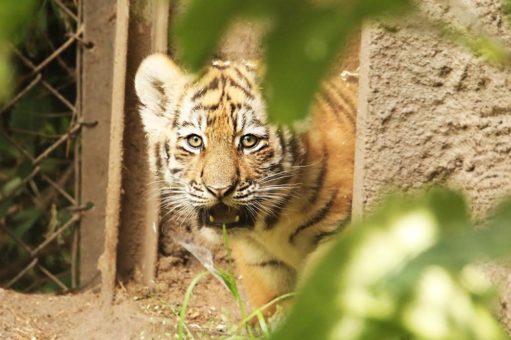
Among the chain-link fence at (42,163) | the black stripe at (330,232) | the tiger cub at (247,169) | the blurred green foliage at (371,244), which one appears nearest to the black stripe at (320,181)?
the tiger cub at (247,169)

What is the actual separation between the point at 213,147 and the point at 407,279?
110 inches

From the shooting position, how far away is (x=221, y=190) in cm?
314

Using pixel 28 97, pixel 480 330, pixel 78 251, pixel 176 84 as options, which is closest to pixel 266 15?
pixel 480 330

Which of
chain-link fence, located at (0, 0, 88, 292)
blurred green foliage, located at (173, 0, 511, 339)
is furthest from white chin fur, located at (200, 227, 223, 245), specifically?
blurred green foliage, located at (173, 0, 511, 339)

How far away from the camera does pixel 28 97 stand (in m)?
4.59

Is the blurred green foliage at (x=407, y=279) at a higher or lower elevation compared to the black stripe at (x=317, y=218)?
higher

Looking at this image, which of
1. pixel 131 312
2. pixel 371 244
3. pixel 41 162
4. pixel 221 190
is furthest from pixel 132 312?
pixel 371 244

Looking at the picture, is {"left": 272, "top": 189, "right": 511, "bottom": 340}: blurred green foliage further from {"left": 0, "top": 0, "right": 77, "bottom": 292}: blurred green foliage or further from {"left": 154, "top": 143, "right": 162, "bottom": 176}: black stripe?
{"left": 0, "top": 0, "right": 77, "bottom": 292}: blurred green foliage

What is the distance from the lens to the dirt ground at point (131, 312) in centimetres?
302

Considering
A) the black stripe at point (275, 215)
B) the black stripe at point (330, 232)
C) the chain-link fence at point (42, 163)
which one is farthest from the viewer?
the chain-link fence at point (42, 163)

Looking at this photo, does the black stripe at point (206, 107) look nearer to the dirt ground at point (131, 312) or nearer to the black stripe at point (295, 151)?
the black stripe at point (295, 151)

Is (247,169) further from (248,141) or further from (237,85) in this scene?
(237,85)

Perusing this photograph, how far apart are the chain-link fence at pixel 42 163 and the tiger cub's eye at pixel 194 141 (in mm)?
1064

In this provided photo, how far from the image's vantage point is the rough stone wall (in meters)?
2.12
